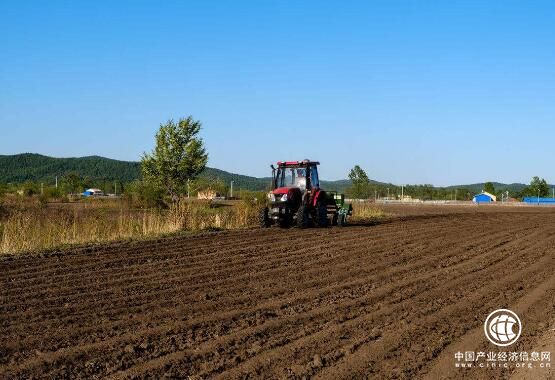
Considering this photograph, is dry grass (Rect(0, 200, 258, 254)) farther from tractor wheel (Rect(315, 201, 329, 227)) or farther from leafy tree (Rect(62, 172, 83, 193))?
leafy tree (Rect(62, 172, 83, 193))

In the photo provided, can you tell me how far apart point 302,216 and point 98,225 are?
7027mm

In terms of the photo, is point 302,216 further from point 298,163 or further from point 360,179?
point 360,179

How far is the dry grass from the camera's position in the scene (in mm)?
14414

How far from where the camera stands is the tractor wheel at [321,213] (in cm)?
2254

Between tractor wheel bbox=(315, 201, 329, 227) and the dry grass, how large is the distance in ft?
8.21

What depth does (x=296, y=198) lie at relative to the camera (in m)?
22.2

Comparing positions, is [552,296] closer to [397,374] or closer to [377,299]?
[377,299]

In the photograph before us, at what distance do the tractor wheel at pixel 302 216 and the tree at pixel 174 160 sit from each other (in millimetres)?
20096

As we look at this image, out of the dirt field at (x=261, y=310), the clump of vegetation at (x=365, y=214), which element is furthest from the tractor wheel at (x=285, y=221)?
the clump of vegetation at (x=365, y=214)

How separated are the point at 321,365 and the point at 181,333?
1.82 metres

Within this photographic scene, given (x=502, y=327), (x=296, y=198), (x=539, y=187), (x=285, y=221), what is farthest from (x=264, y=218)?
(x=539, y=187)

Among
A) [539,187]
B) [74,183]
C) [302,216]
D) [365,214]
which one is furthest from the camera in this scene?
[539,187]

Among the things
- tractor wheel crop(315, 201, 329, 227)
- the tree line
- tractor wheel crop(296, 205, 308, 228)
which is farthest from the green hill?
tractor wheel crop(296, 205, 308, 228)

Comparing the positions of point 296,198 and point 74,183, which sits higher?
point 74,183
